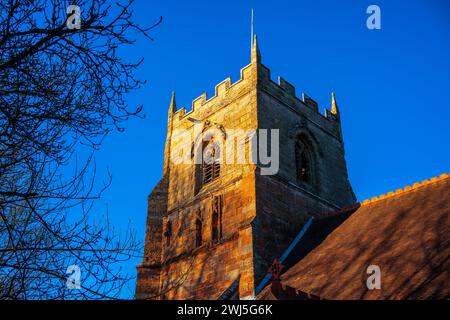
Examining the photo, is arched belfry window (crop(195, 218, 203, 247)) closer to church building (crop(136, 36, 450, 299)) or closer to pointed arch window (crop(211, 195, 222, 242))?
church building (crop(136, 36, 450, 299))

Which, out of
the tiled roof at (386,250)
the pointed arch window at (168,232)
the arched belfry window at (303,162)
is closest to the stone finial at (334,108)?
the arched belfry window at (303,162)

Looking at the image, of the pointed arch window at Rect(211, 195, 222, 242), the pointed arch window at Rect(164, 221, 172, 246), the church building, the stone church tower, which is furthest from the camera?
the pointed arch window at Rect(164, 221, 172, 246)

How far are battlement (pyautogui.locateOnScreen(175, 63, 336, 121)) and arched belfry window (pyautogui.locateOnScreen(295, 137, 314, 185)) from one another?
1580mm

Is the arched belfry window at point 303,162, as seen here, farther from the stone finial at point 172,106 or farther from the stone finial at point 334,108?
the stone finial at point 172,106

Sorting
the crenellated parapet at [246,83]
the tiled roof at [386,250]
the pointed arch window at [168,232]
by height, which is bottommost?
the tiled roof at [386,250]

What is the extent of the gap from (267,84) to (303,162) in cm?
308

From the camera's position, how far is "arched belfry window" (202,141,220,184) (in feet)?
52.4

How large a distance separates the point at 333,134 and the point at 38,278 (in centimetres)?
1488

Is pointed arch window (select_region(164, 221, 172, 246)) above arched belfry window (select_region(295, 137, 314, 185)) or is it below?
below

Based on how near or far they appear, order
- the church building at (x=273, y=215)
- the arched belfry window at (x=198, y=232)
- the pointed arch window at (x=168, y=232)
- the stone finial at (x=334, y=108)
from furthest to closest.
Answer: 1. the stone finial at (x=334, y=108)
2. the pointed arch window at (x=168, y=232)
3. the arched belfry window at (x=198, y=232)
4. the church building at (x=273, y=215)

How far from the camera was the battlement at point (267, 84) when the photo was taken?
16.4 metres

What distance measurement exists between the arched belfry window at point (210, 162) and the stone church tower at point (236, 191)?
39 millimetres

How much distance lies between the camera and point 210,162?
16328 mm

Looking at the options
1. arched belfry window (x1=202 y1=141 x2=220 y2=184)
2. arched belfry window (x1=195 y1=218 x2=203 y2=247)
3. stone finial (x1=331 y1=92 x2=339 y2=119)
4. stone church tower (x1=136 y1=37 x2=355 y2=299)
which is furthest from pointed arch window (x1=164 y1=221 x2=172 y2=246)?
stone finial (x1=331 y1=92 x2=339 y2=119)
